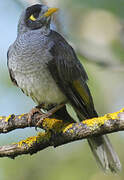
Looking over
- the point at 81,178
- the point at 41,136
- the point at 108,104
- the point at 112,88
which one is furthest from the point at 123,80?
the point at 41,136

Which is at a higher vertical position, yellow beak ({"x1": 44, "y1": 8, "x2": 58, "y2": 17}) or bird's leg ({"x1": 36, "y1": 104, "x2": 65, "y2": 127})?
yellow beak ({"x1": 44, "y1": 8, "x2": 58, "y2": 17})

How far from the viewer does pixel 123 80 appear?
10141 millimetres

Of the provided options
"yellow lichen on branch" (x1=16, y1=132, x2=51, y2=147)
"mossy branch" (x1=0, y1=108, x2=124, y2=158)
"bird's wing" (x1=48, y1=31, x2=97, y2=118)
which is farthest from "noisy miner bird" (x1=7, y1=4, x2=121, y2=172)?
"yellow lichen on branch" (x1=16, y1=132, x2=51, y2=147)

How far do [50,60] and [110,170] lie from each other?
2028 millimetres

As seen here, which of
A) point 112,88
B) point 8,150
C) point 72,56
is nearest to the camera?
point 8,150

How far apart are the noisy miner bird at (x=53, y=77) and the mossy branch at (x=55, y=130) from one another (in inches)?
20.6

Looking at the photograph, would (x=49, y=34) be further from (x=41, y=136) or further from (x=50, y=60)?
(x=41, y=136)

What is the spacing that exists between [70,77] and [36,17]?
1354mm

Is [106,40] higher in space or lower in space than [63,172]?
higher

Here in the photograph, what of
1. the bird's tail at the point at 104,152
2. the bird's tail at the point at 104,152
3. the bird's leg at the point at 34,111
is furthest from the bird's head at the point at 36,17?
the bird's tail at the point at 104,152

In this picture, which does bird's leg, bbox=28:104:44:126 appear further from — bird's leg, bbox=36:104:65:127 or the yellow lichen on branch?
the yellow lichen on branch

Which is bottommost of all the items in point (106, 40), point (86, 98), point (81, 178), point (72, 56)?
point (81, 178)

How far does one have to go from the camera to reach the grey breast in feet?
20.5

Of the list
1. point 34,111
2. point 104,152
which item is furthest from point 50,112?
point 104,152
